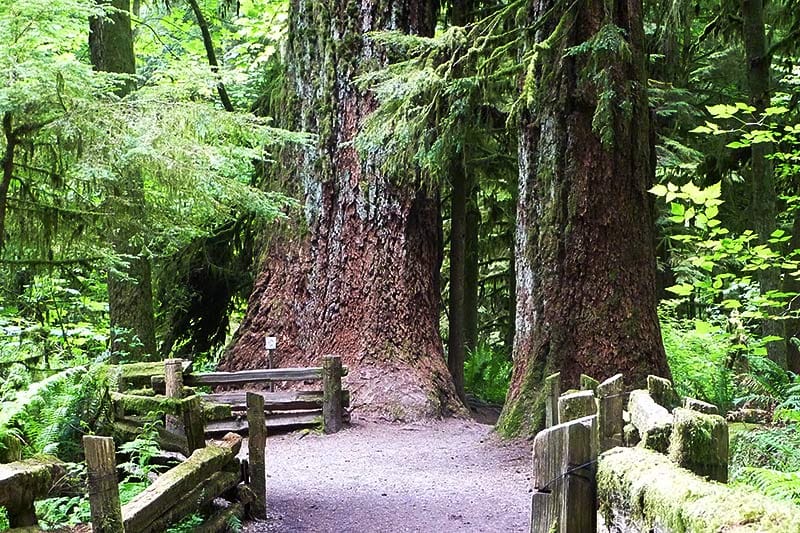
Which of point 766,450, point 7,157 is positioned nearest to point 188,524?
point 766,450

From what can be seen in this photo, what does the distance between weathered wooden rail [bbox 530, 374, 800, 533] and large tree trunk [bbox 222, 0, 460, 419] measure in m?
9.29

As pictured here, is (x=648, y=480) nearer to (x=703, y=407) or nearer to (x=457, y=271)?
(x=703, y=407)

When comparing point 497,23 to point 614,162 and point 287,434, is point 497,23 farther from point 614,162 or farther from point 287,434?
point 287,434

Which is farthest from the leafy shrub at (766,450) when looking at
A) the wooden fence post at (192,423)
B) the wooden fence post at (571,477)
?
the wooden fence post at (192,423)

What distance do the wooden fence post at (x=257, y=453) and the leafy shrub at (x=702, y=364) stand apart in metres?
4.55

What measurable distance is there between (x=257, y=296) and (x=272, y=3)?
8964 millimetres

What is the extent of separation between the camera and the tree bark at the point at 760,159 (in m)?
11.9

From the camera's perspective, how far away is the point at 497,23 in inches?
381

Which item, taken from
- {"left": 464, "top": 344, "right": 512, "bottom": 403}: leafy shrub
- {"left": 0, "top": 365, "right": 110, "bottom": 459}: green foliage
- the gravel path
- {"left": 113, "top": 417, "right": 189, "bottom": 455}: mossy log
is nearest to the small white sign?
the gravel path

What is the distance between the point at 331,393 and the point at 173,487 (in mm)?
6599

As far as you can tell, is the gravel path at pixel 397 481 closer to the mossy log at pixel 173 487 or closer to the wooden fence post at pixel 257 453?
the wooden fence post at pixel 257 453

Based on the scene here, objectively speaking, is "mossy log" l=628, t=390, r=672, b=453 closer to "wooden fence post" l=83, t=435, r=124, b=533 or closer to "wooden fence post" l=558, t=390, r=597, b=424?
"wooden fence post" l=558, t=390, r=597, b=424

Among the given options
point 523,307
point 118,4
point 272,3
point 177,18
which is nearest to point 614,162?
point 523,307

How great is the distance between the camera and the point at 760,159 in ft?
39.6
